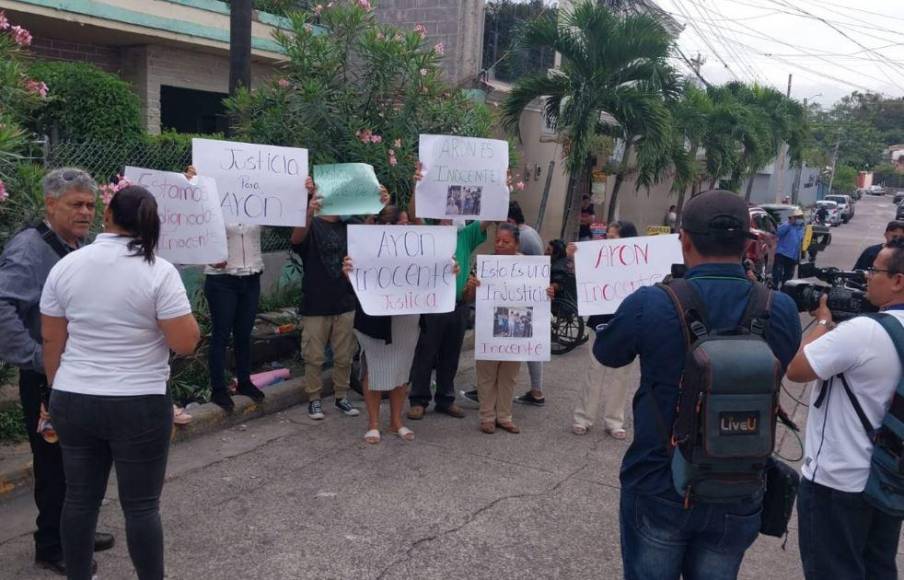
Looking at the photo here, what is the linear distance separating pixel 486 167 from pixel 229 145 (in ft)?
6.39

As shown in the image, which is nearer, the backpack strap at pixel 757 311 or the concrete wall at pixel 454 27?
the backpack strap at pixel 757 311

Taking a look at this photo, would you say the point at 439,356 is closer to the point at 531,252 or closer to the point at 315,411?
the point at 315,411

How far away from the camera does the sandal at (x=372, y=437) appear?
584cm

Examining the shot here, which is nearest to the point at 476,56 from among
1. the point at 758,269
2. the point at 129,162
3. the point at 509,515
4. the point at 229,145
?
the point at 758,269

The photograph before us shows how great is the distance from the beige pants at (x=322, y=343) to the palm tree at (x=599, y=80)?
682 centimetres

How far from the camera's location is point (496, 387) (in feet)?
20.9

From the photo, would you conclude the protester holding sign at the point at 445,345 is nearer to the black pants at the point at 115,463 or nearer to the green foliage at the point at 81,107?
the black pants at the point at 115,463

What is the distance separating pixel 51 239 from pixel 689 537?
2.94 meters

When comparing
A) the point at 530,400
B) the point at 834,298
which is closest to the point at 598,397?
the point at 530,400

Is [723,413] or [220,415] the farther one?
[220,415]

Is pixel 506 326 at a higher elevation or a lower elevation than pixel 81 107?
lower

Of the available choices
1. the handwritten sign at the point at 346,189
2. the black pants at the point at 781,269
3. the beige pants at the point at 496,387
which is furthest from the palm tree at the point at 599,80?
the handwritten sign at the point at 346,189

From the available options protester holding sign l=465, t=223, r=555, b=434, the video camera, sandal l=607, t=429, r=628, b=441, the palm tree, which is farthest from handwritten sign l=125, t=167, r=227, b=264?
the palm tree

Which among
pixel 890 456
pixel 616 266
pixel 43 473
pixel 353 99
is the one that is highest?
pixel 353 99
